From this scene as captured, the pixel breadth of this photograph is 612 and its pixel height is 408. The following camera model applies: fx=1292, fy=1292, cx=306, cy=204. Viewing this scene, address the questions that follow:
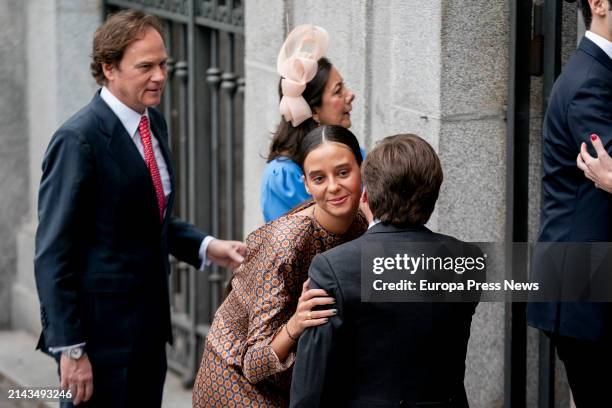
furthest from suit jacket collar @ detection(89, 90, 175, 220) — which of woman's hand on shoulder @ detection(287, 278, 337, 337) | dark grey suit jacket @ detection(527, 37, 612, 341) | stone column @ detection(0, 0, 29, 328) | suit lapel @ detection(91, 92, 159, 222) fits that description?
stone column @ detection(0, 0, 29, 328)

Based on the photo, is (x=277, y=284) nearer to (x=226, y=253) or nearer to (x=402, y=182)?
(x=402, y=182)

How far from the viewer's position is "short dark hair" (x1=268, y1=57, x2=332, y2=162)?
4637mm

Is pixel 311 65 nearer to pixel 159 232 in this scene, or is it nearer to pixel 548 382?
pixel 159 232

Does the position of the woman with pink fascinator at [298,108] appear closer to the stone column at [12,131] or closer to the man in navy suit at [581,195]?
the man in navy suit at [581,195]

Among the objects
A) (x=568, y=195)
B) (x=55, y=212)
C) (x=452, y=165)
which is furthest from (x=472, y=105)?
(x=55, y=212)

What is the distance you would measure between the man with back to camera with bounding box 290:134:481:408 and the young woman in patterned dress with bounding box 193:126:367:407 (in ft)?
0.70

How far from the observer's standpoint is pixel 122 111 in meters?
4.59

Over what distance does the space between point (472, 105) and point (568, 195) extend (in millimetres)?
956

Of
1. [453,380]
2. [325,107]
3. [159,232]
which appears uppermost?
[325,107]

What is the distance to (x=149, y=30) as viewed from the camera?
15.1 ft

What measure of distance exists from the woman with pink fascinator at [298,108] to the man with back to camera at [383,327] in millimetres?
1119

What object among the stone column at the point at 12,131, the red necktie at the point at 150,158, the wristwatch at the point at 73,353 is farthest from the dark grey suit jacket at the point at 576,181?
the stone column at the point at 12,131

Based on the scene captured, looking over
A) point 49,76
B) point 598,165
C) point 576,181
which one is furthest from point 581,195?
point 49,76

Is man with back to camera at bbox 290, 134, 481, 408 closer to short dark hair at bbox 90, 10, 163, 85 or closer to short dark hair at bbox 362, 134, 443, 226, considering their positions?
short dark hair at bbox 362, 134, 443, 226
